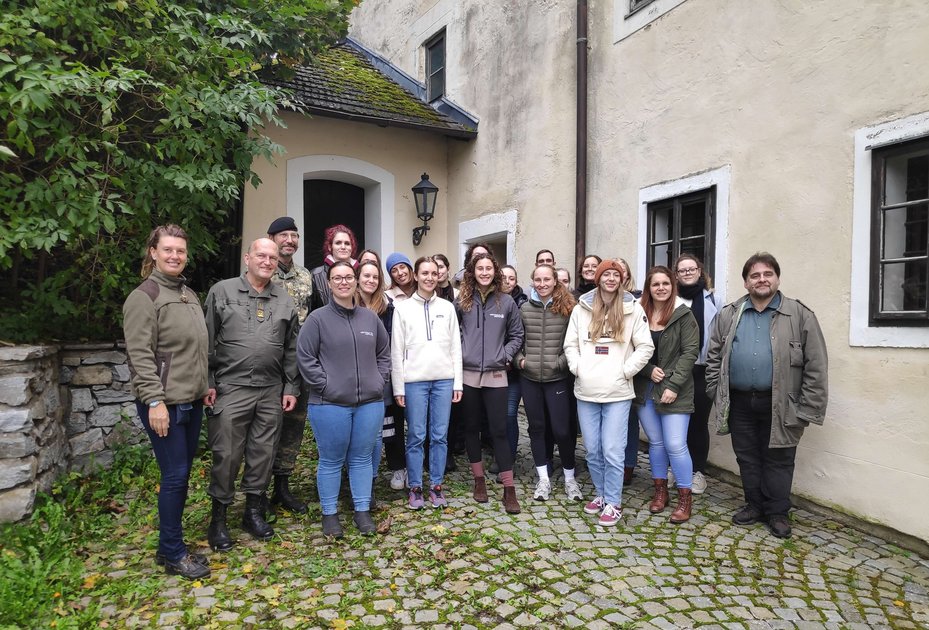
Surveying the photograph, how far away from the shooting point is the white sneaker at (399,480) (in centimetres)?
457

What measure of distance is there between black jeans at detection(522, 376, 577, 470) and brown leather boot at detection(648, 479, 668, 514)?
62 cm

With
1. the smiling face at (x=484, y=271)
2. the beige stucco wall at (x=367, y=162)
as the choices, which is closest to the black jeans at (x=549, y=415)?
the smiling face at (x=484, y=271)

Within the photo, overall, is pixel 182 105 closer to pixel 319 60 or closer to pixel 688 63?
pixel 688 63

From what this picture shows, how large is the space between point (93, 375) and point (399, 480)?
2.64 metres

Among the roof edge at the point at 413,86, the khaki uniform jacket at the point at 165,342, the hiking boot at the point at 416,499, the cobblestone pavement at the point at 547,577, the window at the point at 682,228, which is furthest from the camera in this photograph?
the roof edge at the point at 413,86

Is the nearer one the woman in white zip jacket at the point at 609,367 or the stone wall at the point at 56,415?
the stone wall at the point at 56,415

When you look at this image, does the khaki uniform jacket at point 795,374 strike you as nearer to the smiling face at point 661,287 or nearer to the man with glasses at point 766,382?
the man with glasses at point 766,382

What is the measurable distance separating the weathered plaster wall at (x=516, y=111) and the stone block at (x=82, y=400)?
4.71m

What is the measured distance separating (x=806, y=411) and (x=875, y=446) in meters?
0.65

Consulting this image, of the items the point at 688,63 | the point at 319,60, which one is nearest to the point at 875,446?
the point at 688,63

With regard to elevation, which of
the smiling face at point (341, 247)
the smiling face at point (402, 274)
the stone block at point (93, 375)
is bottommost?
the stone block at point (93, 375)

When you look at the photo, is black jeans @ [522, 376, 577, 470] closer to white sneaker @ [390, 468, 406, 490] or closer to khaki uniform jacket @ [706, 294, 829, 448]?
white sneaker @ [390, 468, 406, 490]

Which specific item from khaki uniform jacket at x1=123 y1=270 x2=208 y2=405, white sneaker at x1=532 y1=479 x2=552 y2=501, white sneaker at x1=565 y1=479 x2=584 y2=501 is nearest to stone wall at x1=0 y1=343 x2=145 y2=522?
khaki uniform jacket at x1=123 y1=270 x2=208 y2=405

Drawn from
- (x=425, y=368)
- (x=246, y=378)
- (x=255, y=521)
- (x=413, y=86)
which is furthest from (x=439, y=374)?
(x=413, y=86)
